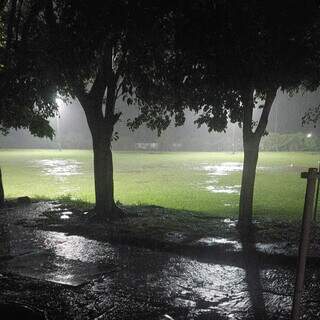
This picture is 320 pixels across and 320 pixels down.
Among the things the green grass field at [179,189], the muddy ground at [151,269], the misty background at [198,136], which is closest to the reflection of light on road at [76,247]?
the muddy ground at [151,269]

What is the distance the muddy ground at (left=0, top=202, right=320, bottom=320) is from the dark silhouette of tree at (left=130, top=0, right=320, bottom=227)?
213cm

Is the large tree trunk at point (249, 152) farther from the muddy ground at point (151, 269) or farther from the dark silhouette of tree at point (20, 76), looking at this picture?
the dark silhouette of tree at point (20, 76)

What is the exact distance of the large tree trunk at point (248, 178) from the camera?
9.76 m

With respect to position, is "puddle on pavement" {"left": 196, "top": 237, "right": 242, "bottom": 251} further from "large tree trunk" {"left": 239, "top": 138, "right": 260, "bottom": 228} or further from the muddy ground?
"large tree trunk" {"left": 239, "top": 138, "right": 260, "bottom": 228}

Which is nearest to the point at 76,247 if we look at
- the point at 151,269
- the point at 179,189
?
the point at 151,269

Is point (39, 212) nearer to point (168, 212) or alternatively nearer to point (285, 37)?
point (168, 212)

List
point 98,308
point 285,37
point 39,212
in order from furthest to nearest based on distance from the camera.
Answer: point 39,212 < point 285,37 < point 98,308

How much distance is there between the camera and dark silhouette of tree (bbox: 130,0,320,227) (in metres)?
6.68

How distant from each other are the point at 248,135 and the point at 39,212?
6.21m

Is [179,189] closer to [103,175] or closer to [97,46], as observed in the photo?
[103,175]

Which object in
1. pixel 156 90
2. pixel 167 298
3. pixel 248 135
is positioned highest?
pixel 156 90

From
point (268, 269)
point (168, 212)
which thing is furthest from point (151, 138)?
point (268, 269)

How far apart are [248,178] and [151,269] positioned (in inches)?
155

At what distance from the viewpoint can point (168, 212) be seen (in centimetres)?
1221
